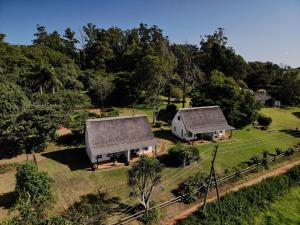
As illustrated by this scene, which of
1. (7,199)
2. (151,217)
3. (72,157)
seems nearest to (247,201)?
(151,217)

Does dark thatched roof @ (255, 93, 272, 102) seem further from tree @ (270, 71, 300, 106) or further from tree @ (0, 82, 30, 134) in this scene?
tree @ (0, 82, 30, 134)

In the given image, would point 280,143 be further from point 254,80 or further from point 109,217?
point 254,80

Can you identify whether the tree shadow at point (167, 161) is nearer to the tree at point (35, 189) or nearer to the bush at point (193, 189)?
the bush at point (193, 189)

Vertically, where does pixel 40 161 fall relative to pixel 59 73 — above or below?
below

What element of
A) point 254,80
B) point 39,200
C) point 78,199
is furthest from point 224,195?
point 254,80

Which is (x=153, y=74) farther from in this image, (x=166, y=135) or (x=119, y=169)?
(x=119, y=169)

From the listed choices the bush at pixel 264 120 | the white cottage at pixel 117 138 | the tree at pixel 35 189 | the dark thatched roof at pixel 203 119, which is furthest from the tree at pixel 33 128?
the bush at pixel 264 120
